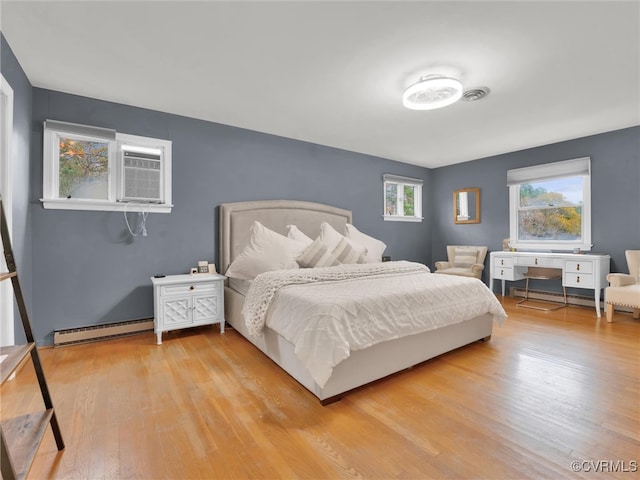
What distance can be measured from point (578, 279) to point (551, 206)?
1314 millimetres

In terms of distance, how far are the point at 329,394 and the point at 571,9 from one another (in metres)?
2.85

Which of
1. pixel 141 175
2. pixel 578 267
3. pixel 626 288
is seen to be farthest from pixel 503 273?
pixel 141 175

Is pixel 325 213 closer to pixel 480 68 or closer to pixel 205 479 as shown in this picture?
pixel 480 68

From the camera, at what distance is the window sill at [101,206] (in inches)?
116

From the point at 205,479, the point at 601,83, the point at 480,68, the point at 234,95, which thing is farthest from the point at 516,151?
the point at 205,479

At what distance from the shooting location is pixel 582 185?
4.57 metres

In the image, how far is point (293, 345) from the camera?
2201mm

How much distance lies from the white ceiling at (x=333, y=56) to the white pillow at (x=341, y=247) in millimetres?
1426

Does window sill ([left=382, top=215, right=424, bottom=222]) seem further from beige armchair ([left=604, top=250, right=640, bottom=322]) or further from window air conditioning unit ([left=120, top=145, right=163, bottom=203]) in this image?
window air conditioning unit ([left=120, top=145, right=163, bottom=203])

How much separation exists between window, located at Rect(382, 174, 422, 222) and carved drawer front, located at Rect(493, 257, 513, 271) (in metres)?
1.71

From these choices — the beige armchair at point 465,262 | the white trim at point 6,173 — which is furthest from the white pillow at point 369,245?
the white trim at point 6,173

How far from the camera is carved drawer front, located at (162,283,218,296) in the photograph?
3111 millimetres

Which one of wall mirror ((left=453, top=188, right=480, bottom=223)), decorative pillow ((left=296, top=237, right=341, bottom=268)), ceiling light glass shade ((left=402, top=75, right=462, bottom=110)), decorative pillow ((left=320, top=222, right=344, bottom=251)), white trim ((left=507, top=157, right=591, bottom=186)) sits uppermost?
ceiling light glass shade ((left=402, top=75, right=462, bottom=110))

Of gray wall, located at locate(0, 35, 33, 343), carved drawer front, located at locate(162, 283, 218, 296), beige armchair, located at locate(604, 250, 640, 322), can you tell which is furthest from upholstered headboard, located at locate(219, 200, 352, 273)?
beige armchair, located at locate(604, 250, 640, 322)
